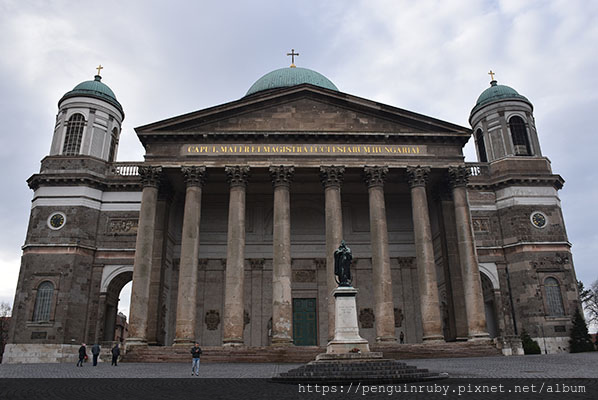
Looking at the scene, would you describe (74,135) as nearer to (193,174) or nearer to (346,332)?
(193,174)

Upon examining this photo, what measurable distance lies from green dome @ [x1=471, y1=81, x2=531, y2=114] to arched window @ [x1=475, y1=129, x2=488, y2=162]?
1.90m

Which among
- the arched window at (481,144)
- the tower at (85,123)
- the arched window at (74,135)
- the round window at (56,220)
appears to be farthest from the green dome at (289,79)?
the round window at (56,220)

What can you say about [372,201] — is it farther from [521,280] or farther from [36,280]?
[36,280]

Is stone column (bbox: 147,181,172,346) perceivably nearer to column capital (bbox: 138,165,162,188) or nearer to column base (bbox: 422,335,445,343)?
column capital (bbox: 138,165,162,188)

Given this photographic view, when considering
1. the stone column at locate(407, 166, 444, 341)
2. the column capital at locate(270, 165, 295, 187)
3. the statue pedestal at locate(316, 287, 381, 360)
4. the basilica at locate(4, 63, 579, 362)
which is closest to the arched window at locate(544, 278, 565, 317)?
the basilica at locate(4, 63, 579, 362)

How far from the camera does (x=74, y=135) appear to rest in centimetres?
3409

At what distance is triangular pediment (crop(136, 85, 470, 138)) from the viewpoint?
88.9 feet

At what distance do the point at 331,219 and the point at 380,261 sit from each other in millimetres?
3354

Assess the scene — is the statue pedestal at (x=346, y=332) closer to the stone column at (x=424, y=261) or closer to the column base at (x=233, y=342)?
the column base at (x=233, y=342)

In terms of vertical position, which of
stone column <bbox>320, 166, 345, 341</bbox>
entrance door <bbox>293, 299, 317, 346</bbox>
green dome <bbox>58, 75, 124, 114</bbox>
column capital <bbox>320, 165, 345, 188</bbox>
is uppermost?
green dome <bbox>58, 75, 124, 114</bbox>

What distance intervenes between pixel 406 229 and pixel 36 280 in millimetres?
24015

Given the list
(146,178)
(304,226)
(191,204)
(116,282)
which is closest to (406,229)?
(304,226)

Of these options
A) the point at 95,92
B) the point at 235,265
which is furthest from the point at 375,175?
the point at 95,92

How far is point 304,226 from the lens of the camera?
108ft
